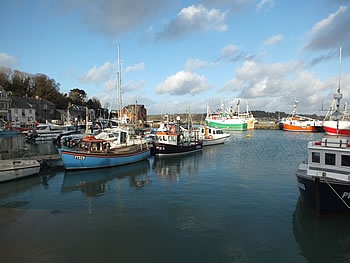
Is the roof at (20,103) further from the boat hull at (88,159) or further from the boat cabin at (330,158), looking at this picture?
the boat cabin at (330,158)

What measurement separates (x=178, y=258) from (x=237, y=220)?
4486 millimetres

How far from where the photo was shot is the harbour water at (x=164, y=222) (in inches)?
362

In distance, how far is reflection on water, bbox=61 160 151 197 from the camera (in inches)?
709

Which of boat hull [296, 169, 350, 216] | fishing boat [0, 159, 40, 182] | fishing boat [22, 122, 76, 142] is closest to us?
boat hull [296, 169, 350, 216]

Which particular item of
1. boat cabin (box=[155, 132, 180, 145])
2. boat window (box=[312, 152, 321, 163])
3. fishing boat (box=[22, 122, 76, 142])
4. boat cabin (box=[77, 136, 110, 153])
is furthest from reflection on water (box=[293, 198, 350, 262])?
fishing boat (box=[22, 122, 76, 142])

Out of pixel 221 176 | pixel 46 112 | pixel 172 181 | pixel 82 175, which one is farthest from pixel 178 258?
pixel 46 112

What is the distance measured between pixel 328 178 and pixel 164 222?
26.3 ft

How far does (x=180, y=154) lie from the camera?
3384cm

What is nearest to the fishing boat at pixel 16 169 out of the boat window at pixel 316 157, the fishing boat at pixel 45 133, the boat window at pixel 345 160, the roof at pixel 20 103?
the boat window at pixel 316 157

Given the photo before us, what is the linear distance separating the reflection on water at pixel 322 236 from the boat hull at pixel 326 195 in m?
0.49

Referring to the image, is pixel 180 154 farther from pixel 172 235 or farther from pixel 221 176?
pixel 172 235

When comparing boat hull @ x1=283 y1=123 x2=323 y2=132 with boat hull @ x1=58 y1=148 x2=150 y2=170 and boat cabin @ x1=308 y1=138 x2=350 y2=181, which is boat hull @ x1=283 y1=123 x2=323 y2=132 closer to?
boat hull @ x1=58 y1=148 x2=150 y2=170

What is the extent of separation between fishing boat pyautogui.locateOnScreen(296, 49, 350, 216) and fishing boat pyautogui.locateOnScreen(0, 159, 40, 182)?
1992 centimetres

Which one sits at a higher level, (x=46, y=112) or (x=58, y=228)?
(x=46, y=112)
